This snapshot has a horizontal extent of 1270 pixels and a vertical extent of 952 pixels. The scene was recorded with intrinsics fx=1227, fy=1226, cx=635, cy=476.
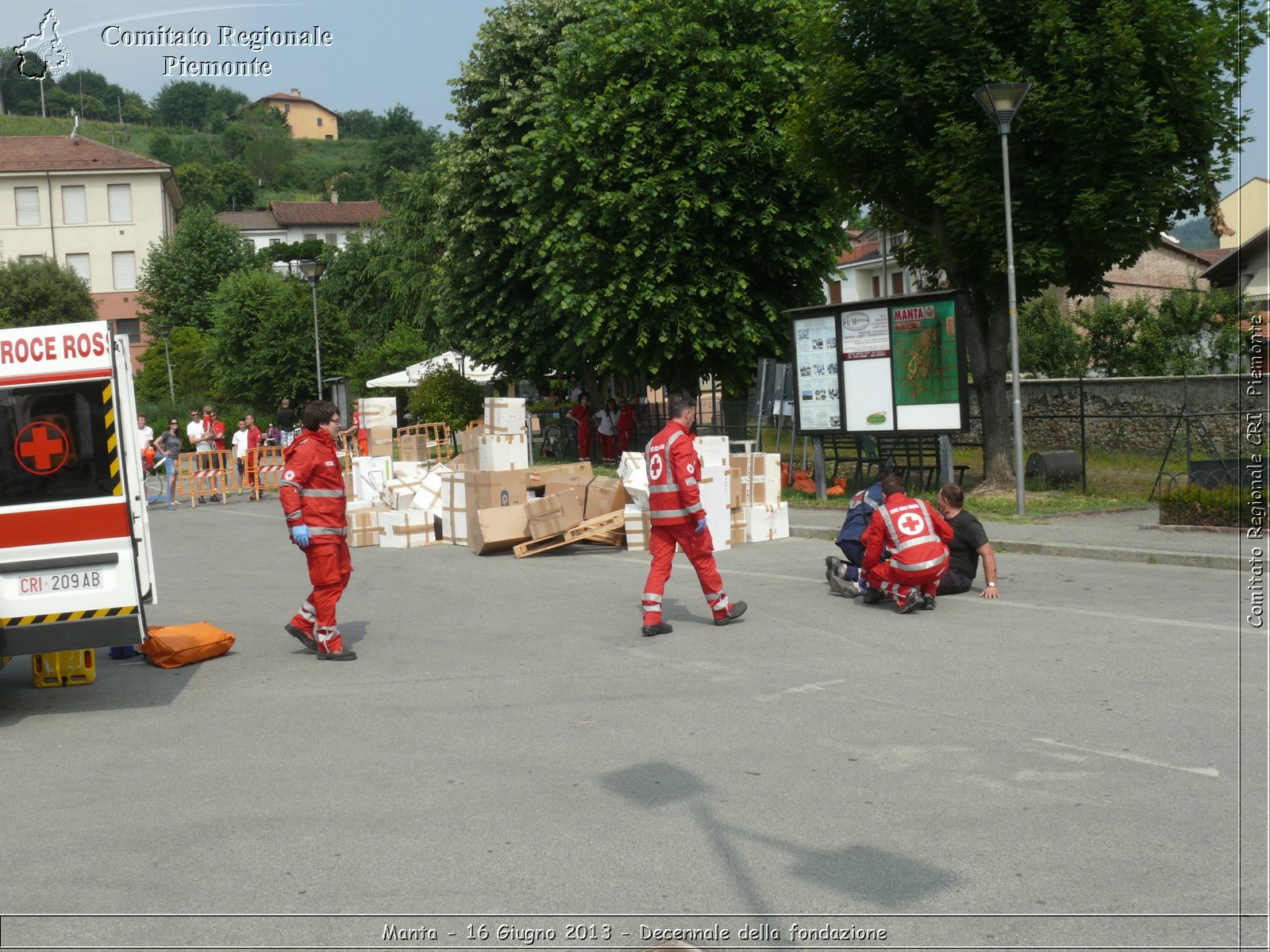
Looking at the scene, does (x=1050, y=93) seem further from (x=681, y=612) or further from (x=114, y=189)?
(x=114, y=189)

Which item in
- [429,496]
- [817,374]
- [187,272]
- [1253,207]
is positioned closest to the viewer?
[1253,207]

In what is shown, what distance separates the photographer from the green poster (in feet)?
56.4

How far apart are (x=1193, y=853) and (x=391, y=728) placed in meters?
4.30

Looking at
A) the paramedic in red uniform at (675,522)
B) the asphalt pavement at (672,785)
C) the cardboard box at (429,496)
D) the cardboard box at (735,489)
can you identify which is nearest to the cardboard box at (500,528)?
the cardboard box at (429,496)

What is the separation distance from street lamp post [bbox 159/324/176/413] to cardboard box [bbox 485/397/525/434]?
40274 millimetres

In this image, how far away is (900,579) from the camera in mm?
10164

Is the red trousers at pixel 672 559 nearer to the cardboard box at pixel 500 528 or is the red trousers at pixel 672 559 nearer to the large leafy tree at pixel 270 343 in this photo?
the cardboard box at pixel 500 528

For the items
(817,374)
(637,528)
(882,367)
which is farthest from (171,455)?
(882,367)

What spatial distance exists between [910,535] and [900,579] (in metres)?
0.39

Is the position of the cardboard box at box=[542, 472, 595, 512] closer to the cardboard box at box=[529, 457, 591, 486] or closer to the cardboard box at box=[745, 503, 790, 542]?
the cardboard box at box=[529, 457, 591, 486]

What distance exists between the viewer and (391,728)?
23.4 ft

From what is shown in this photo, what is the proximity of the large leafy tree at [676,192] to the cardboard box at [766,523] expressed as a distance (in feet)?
24.7

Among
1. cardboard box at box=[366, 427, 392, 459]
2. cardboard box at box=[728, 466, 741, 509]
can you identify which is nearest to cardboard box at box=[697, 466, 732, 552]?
cardboard box at box=[728, 466, 741, 509]

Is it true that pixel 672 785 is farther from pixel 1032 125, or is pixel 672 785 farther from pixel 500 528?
pixel 1032 125
